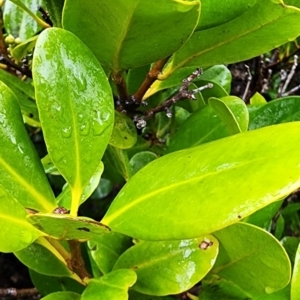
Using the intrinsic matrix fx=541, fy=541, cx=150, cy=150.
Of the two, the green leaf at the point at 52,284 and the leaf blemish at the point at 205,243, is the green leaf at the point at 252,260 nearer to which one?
the leaf blemish at the point at 205,243

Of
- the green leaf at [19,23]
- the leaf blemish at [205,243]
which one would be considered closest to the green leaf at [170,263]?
the leaf blemish at [205,243]

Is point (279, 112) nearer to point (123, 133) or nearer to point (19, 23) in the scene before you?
point (123, 133)

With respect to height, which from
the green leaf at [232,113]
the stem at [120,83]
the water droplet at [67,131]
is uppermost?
the water droplet at [67,131]

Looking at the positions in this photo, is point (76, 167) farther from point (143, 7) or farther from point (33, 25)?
point (33, 25)

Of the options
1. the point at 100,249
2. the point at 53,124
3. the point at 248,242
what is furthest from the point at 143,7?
the point at 100,249

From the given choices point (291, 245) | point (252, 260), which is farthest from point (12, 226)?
point (291, 245)

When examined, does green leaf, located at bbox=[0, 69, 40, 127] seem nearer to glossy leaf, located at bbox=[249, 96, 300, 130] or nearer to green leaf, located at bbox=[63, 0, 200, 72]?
green leaf, located at bbox=[63, 0, 200, 72]
